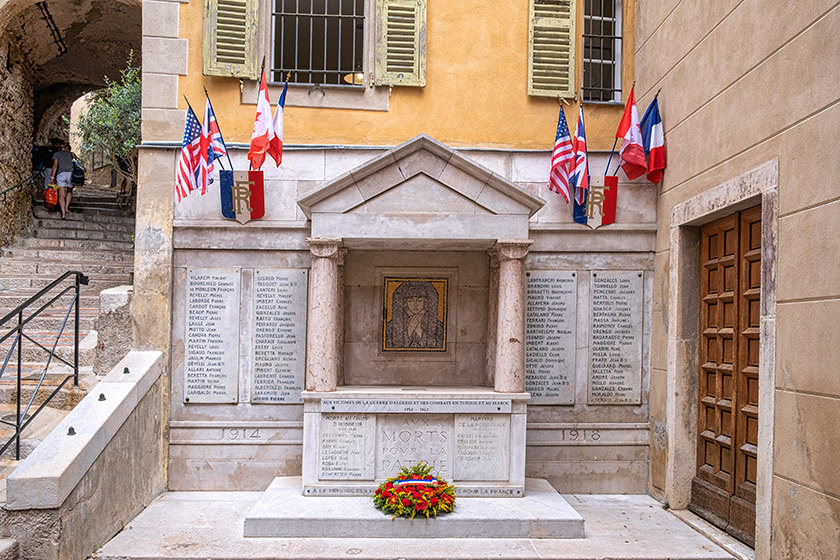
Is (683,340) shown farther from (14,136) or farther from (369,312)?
(14,136)

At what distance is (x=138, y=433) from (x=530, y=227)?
4.21 metres

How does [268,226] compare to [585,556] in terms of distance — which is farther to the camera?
[268,226]

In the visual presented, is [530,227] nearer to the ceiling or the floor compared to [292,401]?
nearer to the ceiling

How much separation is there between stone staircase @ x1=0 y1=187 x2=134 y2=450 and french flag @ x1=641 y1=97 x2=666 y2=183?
5.82 m

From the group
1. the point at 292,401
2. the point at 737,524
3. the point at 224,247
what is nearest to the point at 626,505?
the point at 737,524

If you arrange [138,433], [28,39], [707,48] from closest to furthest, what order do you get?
1. [707,48]
2. [138,433]
3. [28,39]

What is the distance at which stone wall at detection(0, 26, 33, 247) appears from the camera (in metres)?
10.0

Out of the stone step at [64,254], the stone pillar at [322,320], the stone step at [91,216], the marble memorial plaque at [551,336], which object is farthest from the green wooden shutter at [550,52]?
the stone step at [91,216]

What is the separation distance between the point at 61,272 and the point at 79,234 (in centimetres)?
193

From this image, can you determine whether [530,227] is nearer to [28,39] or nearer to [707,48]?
[707,48]

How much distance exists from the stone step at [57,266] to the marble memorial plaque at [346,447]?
15.1ft

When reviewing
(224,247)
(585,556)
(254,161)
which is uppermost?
(254,161)

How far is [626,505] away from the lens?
662 cm

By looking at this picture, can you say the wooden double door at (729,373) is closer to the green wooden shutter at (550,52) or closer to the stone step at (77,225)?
the green wooden shutter at (550,52)
